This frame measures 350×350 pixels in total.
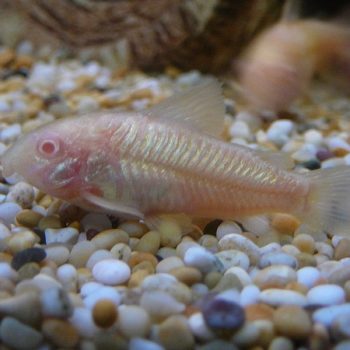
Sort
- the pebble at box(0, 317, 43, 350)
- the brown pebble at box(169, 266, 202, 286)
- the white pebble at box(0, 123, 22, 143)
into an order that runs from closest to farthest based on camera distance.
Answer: the pebble at box(0, 317, 43, 350) < the brown pebble at box(169, 266, 202, 286) < the white pebble at box(0, 123, 22, 143)

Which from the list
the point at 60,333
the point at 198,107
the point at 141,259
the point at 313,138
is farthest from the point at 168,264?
the point at 313,138

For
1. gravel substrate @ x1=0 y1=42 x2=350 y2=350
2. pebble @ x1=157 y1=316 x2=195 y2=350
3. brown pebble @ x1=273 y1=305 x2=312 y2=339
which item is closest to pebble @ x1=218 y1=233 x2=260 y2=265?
gravel substrate @ x1=0 y1=42 x2=350 y2=350

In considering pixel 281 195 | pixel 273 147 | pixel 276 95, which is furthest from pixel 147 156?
pixel 276 95

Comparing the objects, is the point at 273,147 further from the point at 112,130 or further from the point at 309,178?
the point at 112,130

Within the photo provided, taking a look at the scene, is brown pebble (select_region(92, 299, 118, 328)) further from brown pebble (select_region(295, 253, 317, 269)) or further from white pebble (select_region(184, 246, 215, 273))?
brown pebble (select_region(295, 253, 317, 269))

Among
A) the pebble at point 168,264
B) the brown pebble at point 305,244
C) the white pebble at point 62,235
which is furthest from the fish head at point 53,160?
the brown pebble at point 305,244

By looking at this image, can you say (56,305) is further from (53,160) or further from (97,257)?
(53,160)

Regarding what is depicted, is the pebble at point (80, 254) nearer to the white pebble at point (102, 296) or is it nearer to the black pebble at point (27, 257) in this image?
the black pebble at point (27, 257)
